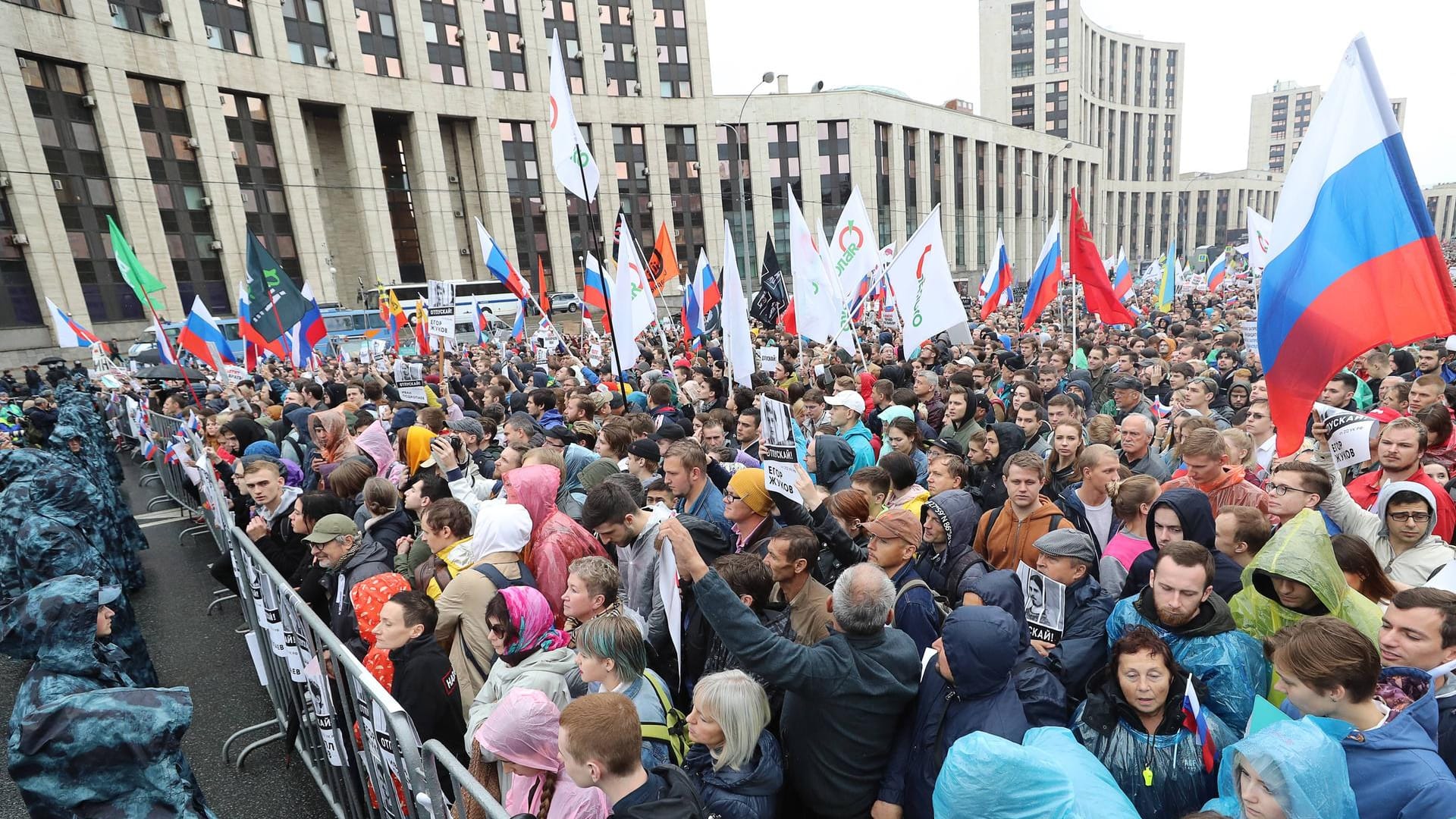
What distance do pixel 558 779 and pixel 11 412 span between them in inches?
581

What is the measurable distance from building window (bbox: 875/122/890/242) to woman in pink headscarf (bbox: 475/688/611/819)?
174 ft

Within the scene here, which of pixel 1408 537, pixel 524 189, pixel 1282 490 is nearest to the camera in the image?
pixel 1408 537

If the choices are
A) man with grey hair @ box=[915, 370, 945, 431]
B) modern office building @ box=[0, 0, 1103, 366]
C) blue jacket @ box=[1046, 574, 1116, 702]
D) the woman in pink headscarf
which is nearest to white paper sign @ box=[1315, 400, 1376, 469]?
blue jacket @ box=[1046, 574, 1116, 702]

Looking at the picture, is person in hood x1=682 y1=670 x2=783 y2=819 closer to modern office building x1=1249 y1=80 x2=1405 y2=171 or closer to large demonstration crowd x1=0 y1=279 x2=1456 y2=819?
large demonstration crowd x1=0 y1=279 x2=1456 y2=819

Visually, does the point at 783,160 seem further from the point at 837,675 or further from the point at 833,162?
the point at 837,675

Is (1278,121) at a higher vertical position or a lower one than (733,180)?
higher

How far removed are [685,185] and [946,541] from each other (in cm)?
4779

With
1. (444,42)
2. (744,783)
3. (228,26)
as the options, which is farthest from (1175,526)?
(444,42)

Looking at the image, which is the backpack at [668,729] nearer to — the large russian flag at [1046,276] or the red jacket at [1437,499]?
the red jacket at [1437,499]

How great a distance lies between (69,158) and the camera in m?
29.8

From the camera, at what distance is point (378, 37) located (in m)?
38.4

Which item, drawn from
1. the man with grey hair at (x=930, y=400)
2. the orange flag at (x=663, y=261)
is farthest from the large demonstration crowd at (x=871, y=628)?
the orange flag at (x=663, y=261)

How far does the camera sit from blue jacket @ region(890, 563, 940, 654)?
2.96 m

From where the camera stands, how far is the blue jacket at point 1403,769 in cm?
Result: 185
